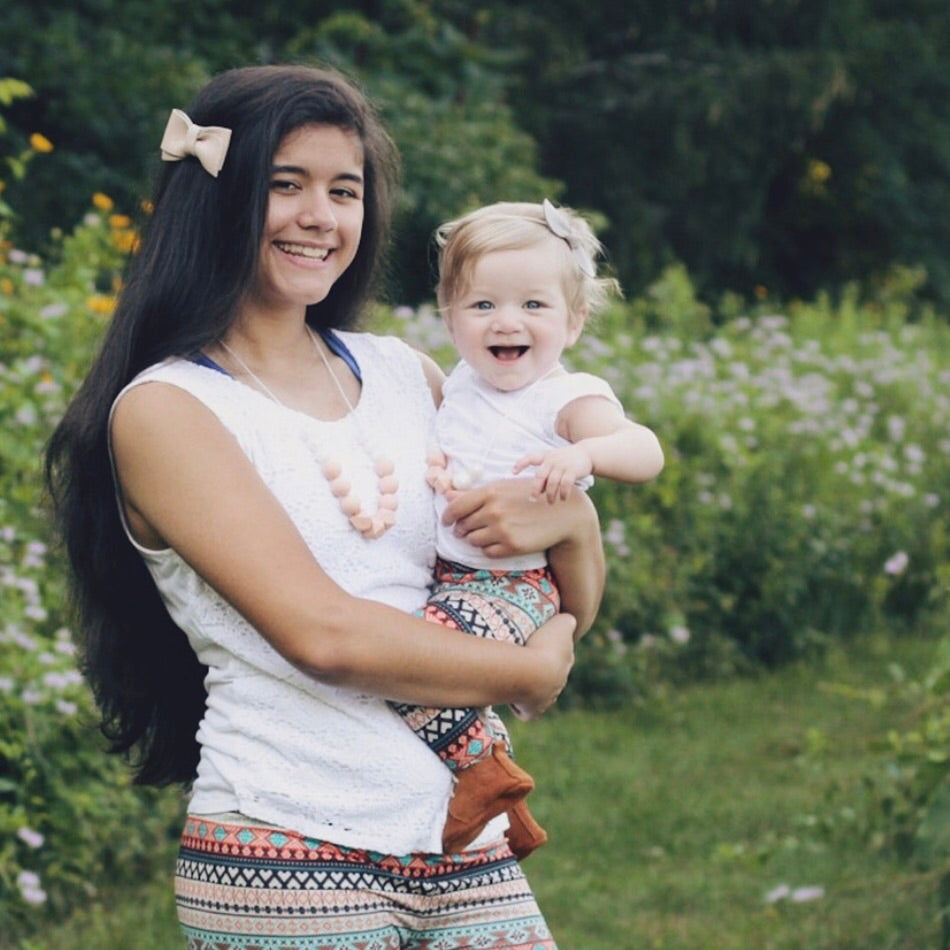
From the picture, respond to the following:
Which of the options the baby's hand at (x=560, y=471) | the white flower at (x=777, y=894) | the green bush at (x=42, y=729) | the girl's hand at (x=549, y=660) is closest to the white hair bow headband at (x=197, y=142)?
the baby's hand at (x=560, y=471)

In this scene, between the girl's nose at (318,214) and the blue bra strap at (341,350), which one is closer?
the girl's nose at (318,214)

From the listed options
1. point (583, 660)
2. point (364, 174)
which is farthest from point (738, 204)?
point (364, 174)

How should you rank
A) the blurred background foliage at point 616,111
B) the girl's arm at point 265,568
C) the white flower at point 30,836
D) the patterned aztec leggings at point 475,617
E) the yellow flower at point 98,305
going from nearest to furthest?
the girl's arm at point 265,568, the patterned aztec leggings at point 475,617, the white flower at point 30,836, the yellow flower at point 98,305, the blurred background foliage at point 616,111

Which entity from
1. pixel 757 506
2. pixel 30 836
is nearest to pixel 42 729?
pixel 30 836

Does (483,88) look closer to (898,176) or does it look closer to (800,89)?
(800,89)

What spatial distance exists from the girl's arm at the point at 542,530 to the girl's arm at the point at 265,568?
0.18m

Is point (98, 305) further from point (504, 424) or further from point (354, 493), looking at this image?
point (354, 493)

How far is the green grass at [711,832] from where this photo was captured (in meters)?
4.51

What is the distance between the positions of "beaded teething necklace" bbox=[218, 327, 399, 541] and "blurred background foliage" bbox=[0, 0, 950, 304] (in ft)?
24.8

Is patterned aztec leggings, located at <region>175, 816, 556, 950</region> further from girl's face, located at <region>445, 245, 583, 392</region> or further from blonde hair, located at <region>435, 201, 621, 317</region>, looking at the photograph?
blonde hair, located at <region>435, 201, 621, 317</region>

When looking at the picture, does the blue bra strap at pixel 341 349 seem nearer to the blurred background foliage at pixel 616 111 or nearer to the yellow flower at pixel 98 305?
the yellow flower at pixel 98 305

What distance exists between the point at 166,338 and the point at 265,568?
0.37 metres

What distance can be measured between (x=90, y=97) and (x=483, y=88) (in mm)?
2612

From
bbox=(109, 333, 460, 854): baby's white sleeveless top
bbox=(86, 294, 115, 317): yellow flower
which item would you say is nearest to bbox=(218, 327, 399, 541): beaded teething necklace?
bbox=(109, 333, 460, 854): baby's white sleeveless top
